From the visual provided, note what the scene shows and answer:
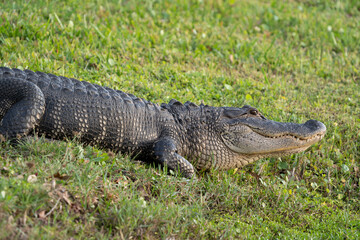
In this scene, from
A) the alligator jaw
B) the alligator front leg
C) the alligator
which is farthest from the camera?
the alligator jaw

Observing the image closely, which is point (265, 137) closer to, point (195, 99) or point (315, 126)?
point (315, 126)

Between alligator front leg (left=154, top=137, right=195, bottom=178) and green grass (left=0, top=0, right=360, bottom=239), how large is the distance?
0.47 feet

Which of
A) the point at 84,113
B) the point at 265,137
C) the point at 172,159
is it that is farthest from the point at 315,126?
the point at 84,113

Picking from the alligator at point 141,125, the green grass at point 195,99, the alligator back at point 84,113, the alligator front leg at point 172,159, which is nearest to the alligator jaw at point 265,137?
the alligator at point 141,125

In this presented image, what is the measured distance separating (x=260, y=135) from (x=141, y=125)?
1461mm

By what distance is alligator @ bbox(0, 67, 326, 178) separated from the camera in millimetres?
4266

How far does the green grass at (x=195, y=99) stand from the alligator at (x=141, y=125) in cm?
21

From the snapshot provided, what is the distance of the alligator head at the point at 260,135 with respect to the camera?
5.09m

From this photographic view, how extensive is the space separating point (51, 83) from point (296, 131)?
2.89 m

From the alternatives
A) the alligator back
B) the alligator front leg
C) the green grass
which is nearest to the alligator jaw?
the green grass

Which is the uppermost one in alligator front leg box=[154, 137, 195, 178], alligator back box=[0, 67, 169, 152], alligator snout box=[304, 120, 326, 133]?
alligator back box=[0, 67, 169, 152]

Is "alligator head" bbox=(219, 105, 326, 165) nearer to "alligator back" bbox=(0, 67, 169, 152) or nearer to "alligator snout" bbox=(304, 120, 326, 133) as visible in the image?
"alligator snout" bbox=(304, 120, 326, 133)

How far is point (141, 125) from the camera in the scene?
15.6 ft

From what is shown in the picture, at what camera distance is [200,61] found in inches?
307
